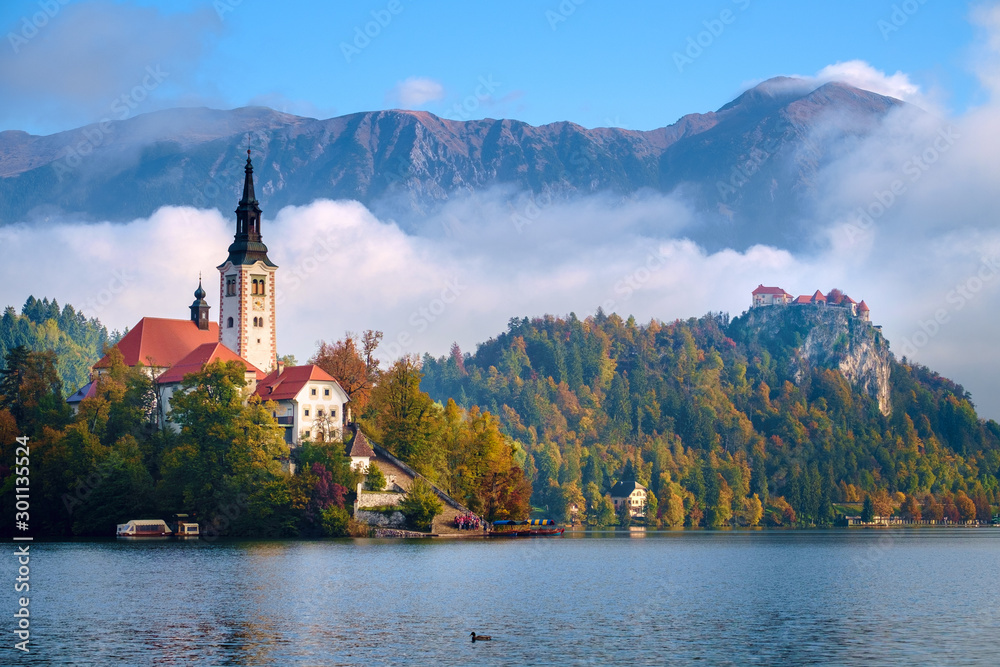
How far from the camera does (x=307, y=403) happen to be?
115 m

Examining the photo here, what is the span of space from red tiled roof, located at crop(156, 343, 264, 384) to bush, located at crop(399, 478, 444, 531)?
2207 cm

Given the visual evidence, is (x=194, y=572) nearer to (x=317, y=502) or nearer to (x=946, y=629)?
(x=317, y=502)

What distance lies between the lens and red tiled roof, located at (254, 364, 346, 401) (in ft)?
376

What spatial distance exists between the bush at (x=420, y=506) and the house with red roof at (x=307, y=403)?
1130cm

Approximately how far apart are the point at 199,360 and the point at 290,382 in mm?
8996

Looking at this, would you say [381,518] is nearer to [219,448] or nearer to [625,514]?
[219,448]

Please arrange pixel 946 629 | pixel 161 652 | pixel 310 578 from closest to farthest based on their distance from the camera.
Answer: pixel 161 652 → pixel 946 629 → pixel 310 578

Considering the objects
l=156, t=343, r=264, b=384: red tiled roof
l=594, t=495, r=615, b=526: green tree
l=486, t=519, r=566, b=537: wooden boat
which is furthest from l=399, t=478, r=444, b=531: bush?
l=594, t=495, r=615, b=526: green tree

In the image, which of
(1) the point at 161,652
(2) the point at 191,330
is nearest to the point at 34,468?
(2) the point at 191,330

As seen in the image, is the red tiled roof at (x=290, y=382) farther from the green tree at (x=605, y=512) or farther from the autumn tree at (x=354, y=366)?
the green tree at (x=605, y=512)

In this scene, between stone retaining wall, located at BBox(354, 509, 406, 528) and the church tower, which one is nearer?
stone retaining wall, located at BBox(354, 509, 406, 528)

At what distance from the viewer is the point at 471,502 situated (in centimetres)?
11562

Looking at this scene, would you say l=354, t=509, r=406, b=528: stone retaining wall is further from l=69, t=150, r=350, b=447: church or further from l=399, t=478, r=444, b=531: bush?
l=69, t=150, r=350, b=447: church

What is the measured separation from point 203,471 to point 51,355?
86.9ft
